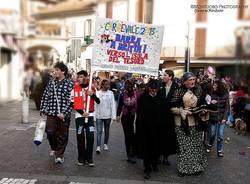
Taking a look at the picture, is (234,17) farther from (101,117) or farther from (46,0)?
(101,117)

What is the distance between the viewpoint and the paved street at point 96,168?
556 centimetres

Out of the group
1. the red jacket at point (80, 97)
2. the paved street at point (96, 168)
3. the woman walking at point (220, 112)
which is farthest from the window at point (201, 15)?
the woman walking at point (220, 112)

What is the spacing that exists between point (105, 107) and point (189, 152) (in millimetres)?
2215

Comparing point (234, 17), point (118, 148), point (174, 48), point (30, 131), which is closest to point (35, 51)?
point (234, 17)

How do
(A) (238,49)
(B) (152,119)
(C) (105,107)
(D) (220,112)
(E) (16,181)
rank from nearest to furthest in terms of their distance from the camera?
(A) (238,49) → (E) (16,181) → (B) (152,119) → (D) (220,112) → (C) (105,107)

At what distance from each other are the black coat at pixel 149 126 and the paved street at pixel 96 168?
387 mm

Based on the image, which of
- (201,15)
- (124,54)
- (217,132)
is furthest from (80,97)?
(201,15)

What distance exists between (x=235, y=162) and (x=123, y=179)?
247cm

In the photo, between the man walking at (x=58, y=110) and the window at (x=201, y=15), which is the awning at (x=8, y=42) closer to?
the window at (x=201, y=15)

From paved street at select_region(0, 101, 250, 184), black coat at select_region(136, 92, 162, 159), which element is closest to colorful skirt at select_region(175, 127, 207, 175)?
paved street at select_region(0, 101, 250, 184)

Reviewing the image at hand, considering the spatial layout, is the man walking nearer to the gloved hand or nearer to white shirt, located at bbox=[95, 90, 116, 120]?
white shirt, located at bbox=[95, 90, 116, 120]

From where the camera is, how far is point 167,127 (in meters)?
6.02

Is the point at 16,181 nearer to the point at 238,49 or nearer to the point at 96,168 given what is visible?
the point at 96,168

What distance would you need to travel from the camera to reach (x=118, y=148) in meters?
8.14
